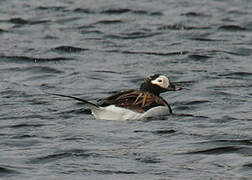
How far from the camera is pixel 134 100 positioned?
1462 cm

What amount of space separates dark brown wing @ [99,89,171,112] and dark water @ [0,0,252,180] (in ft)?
1.08

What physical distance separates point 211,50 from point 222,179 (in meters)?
11.7

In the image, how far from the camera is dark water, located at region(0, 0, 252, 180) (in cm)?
1147

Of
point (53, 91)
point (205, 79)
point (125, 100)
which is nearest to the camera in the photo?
point (125, 100)

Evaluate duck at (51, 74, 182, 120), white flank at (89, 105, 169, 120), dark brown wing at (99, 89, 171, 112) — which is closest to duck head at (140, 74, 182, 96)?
duck at (51, 74, 182, 120)

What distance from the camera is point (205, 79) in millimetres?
18609

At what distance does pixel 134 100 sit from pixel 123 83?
12.2 ft

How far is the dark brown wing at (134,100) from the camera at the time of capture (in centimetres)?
1436

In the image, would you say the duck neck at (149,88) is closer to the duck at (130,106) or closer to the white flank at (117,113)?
the duck at (130,106)

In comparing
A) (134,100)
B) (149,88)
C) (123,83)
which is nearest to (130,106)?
(134,100)

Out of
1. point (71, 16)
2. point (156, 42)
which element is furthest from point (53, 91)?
point (71, 16)

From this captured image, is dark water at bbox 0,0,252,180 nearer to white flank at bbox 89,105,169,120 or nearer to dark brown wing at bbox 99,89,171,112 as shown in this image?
white flank at bbox 89,105,169,120

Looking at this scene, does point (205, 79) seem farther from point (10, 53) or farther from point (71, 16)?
point (71, 16)

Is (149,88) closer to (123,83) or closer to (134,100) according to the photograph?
(134,100)
